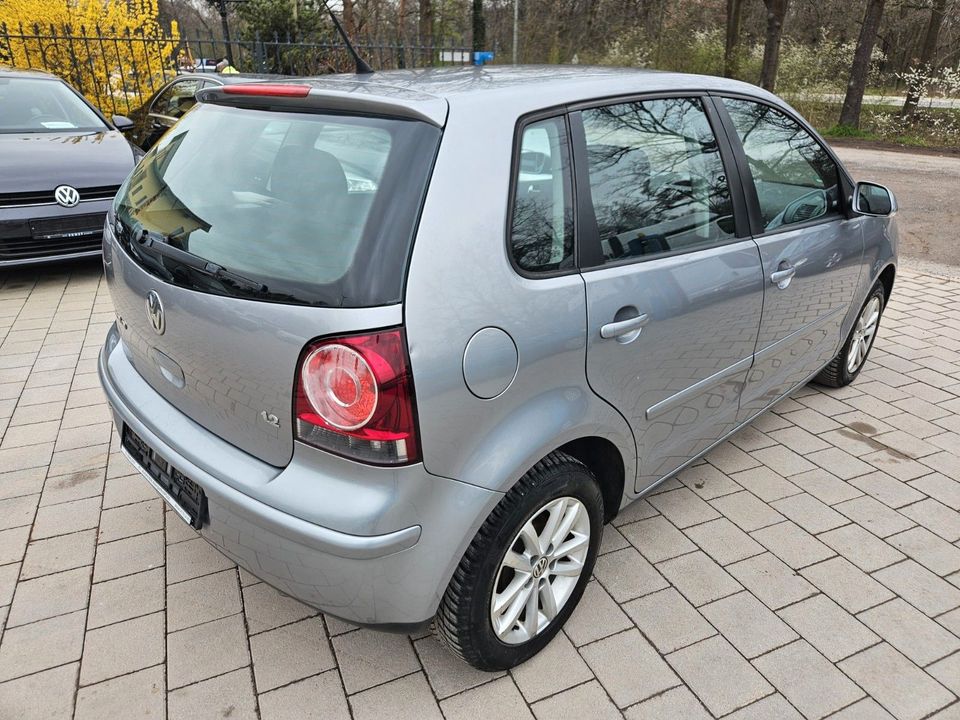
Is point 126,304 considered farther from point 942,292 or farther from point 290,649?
point 942,292

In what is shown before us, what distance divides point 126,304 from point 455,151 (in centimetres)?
126

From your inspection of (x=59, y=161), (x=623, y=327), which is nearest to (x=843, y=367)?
(x=623, y=327)

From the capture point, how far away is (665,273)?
2.26 meters

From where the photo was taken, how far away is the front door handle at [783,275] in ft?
9.09

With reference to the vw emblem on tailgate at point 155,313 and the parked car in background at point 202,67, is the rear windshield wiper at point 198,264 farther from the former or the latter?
the parked car in background at point 202,67

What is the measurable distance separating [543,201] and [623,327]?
454 millimetres

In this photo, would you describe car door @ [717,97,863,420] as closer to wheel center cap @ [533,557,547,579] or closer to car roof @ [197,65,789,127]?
car roof @ [197,65,789,127]

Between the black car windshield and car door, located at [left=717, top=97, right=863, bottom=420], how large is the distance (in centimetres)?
596

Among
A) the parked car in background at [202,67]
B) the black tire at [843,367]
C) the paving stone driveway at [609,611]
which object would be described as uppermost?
the parked car in background at [202,67]

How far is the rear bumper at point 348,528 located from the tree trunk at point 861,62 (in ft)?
61.7

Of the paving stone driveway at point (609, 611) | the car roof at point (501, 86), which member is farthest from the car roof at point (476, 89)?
the paving stone driveway at point (609, 611)

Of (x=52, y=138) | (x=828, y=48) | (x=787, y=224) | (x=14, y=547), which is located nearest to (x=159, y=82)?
(x=52, y=138)

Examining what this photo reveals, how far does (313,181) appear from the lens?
1.88 meters

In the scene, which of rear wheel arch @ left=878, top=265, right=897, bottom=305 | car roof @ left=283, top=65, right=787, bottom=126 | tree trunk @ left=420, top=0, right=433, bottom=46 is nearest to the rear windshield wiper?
car roof @ left=283, top=65, right=787, bottom=126
